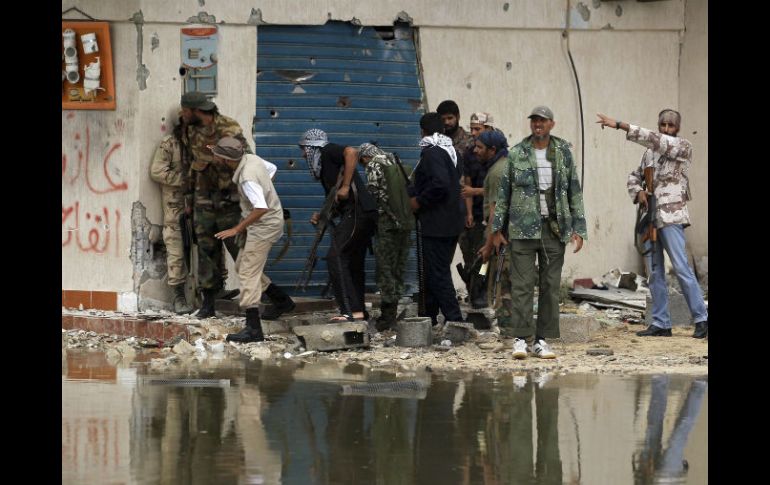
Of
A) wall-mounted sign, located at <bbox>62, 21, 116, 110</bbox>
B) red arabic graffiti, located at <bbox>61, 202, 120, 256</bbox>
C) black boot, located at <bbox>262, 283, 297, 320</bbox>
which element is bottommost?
black boot, located at <bbox>262, 283, 297, 320</bbox>

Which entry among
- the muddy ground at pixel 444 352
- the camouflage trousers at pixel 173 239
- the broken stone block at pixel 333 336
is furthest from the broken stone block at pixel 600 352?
the camouflage trousers at pixel 173 239

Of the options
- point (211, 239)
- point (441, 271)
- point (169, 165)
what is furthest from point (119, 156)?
point (441, 271)

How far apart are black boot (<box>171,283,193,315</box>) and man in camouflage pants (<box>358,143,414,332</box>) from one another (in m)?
2.03

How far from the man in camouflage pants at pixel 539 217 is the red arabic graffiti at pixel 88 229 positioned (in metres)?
4.09

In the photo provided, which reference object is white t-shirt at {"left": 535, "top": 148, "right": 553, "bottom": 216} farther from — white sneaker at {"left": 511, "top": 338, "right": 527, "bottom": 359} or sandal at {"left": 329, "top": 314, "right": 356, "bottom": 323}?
sandal at {"left": 329, "top": 314, "right": 356, "bottom": 323}

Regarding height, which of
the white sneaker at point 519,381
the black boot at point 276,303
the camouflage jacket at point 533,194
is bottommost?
the white sneaker at point 519,381

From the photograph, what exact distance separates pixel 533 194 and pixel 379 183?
1.63m

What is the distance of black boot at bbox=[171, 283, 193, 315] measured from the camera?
12.5m

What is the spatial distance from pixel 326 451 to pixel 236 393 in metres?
1.95

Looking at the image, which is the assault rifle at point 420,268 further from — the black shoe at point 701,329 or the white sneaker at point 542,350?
the black shoe at point 701,329

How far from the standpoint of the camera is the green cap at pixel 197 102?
38.8 feet

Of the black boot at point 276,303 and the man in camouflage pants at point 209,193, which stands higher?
the man in camouflage pants at point 209,193

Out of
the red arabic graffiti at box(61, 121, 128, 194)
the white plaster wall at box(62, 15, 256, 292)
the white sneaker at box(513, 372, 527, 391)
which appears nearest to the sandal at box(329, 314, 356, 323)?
the white sneaker at box(513, 372, 527, 391)

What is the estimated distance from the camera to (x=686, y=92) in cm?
1416
